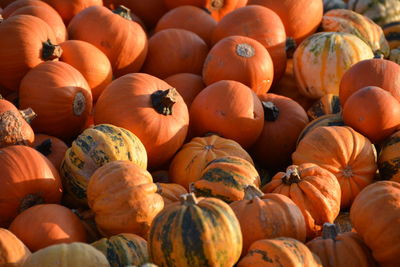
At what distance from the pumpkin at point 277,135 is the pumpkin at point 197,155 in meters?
0.54

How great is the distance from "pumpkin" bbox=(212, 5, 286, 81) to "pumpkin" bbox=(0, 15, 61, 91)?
5.06 ft

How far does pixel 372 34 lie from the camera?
19.4 feet

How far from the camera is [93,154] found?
369cm

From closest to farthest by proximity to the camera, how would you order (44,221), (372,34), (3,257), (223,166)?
(3,257), (44,221), (223,166), (372,34)

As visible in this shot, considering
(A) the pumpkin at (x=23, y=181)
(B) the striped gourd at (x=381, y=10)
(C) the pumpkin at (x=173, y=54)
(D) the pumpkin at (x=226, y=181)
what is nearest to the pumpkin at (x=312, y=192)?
(D) the pumpkin at (x=226, y=181)

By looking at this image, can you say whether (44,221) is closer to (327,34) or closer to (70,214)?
(70,214)

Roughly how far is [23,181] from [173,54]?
2.16m

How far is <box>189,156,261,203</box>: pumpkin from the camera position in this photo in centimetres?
352

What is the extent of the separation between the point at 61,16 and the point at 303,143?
2485mm

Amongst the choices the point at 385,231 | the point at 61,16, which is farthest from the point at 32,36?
the point at 385,231

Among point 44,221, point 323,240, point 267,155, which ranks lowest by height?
point 267,155

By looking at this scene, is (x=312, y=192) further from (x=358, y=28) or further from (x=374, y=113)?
(x=358, y=28)

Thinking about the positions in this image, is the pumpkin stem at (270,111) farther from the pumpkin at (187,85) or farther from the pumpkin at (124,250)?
the pumpkin at (124,250)

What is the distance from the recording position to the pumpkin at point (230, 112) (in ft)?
14.6
